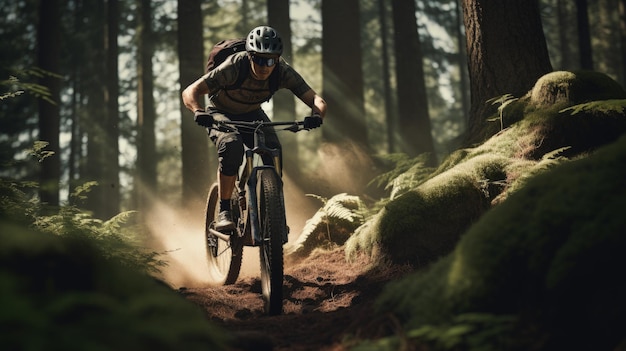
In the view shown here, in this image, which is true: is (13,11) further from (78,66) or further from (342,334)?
(342,334)

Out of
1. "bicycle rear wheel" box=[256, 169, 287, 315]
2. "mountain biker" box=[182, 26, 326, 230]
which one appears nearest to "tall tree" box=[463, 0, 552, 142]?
"mountain biker" box=[182, 26, 326, 230]

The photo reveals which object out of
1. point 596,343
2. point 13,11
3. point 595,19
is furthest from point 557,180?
point 595,19

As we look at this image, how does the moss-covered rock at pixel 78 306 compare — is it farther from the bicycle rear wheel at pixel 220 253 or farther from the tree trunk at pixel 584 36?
the tree trunk at pixel 584 36

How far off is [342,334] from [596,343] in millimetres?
1564

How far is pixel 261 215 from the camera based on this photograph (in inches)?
217

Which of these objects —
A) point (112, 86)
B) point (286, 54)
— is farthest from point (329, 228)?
point (112, 86)

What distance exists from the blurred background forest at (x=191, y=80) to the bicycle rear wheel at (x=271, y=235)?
2089 mm

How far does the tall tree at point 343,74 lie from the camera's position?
12633 millimetres

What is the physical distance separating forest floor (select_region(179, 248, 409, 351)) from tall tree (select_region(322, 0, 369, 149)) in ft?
17.7

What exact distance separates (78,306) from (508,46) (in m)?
6.42

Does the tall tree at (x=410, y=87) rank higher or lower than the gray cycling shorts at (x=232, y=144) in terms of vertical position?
higher

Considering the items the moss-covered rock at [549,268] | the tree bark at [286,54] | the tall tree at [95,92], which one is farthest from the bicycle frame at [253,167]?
the tall tree at [95,92]

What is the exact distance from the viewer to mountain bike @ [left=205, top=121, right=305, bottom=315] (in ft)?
16.7

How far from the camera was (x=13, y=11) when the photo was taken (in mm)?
25078
